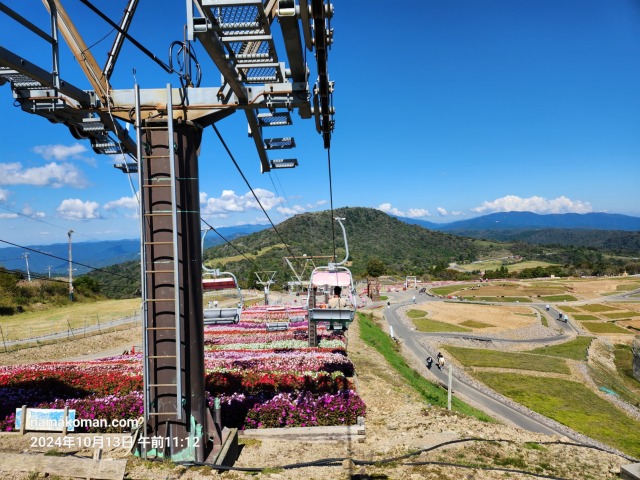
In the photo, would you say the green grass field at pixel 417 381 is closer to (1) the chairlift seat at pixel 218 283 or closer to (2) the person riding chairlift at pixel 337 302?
(2) the person riding chairlift at pixel 337 302

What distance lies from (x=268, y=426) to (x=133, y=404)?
3.54 meters

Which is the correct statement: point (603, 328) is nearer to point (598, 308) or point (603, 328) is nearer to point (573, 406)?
point (598, 308)

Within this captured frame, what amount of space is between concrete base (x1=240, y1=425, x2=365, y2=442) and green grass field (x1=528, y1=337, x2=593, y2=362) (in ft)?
111

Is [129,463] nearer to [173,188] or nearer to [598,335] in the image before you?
[173,188]

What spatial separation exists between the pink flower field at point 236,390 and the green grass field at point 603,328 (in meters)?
47.9

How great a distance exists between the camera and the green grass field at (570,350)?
36766mm

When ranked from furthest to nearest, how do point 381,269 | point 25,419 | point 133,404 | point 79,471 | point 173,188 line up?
1. point 381,269
2. point 133,404
3. point 25,419
4. point 173,188
5. point 79,471

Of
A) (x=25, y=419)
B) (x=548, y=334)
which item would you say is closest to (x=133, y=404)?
(x=25, y=419)

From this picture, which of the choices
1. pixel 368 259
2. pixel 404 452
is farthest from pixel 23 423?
pixel 368 259

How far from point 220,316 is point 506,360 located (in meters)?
30.1

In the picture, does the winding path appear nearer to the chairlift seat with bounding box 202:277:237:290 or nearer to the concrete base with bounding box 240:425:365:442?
the concrete base with bounding box 240:425:365:442

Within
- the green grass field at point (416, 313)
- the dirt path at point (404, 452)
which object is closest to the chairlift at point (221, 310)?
the dirt path at point (404, 452)

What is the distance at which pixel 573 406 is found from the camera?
80.3 feet

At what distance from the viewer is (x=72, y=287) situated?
51.4 meters
